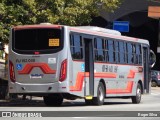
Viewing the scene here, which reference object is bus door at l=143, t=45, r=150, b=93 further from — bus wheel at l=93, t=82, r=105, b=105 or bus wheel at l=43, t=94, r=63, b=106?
bus wheel at l=43, t=94, r=63, b=106

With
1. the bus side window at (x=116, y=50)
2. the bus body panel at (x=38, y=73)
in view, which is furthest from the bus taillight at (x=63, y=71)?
the bus side window at (x=116, y=50)

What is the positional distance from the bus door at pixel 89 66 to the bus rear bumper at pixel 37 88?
1.86m

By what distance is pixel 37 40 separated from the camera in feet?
78.1

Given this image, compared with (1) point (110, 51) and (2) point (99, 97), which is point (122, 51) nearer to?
(1) point (110, 51)

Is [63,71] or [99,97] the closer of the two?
[63,71]

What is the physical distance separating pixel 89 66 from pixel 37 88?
2849 mm

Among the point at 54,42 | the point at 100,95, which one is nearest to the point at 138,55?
the point at 100,95

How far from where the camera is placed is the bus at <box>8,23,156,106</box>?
921 inches

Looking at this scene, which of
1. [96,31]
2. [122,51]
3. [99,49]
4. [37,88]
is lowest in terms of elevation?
[37,88]

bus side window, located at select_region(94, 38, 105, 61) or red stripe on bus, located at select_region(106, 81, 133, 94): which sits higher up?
bus side window, located at select_region(94, 38, 105, 61)

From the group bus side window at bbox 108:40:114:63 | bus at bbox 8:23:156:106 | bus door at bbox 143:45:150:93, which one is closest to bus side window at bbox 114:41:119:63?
bus side window at bbox 108:40:114:63

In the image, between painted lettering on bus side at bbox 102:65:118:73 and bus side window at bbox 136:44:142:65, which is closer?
painted lettering on bus side at bbox 102:65:118:73

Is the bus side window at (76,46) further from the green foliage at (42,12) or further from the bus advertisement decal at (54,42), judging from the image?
the green foliage at (42,12)

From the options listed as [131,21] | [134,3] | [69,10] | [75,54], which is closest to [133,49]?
[69,10]
